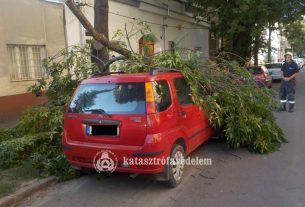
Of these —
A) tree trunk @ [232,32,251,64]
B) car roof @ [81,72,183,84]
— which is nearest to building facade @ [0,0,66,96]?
car roof @ [81,72,183,84]

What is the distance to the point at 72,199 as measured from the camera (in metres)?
4.71

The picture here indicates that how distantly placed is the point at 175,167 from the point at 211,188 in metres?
0.58

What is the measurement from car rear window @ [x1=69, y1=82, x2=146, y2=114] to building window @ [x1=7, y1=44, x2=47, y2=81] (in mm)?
5207

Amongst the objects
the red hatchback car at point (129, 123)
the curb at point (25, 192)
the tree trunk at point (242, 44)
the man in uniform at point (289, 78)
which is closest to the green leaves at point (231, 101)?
the red hatchback car at point (129, 123)

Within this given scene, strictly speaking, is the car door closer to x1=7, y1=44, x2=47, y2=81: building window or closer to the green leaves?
the green leaves

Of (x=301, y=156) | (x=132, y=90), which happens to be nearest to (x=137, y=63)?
(x=132, y=90)

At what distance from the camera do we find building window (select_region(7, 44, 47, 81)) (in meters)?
9.80

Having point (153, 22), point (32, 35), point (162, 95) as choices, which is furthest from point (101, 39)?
point (153, 22)

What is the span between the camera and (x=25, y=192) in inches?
190

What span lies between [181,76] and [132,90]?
1.30 meters

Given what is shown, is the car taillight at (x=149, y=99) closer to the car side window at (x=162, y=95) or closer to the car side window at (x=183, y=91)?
the car side window at (x=162, y=95)

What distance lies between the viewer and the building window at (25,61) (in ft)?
32.2

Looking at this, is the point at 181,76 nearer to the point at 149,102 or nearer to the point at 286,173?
the point at 149,102

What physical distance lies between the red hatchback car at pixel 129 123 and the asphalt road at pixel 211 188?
1.11 feet
